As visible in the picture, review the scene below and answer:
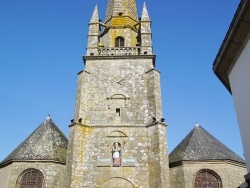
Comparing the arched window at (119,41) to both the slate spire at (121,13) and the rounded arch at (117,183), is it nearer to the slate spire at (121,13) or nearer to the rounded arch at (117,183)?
the slate spire at (121,13)

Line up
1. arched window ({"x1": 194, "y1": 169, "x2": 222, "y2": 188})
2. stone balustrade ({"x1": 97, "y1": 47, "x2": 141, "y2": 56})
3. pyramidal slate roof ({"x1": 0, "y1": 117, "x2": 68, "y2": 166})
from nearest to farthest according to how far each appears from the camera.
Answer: arched window ({"x1": 194, "y1": 169, "x2": 222, "y2": 188}) < pyramidal slate roof ({"x1": 0, "y1": 117, "x2": 68, "y2": 166}) < stone balustrade ({"x1": 97, "y1": 47, "x2": 141, "y2": 56})

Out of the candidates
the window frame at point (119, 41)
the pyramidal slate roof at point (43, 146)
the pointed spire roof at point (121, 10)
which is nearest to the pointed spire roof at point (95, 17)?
the pointed spire roof at point (121, 10)

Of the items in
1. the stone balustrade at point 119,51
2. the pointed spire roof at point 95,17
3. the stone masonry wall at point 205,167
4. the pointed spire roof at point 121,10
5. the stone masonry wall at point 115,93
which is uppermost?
the pointed spire roof at point 121,10

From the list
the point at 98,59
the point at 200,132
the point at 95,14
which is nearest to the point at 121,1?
the point at 95,14

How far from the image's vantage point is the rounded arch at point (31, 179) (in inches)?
690

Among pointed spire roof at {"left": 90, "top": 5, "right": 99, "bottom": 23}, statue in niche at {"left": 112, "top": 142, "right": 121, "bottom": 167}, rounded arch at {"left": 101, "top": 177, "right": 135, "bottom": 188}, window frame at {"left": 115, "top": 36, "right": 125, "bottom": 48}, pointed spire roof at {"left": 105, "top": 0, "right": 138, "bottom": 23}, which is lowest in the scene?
rounded arch at {"left": 101, "top": 177, "right": 135, "bottom": 188}

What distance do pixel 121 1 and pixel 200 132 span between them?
552 inches

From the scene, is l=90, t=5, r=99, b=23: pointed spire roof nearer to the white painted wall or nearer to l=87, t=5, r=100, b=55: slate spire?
l=87, t=5, r=100, b=55: slate spire

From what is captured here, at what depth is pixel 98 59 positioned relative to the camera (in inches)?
871

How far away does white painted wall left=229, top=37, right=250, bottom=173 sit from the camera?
666 cm

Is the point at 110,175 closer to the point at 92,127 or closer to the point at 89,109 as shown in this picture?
the point at 92,127

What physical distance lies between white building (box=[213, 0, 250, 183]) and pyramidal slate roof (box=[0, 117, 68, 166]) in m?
13.3

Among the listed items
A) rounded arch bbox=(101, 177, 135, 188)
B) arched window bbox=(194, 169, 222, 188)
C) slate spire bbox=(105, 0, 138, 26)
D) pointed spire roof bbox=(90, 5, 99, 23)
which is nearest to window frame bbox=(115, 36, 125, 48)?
slate spire bbox=(105, 0, 138, 26)

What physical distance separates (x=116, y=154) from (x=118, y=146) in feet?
1.78
